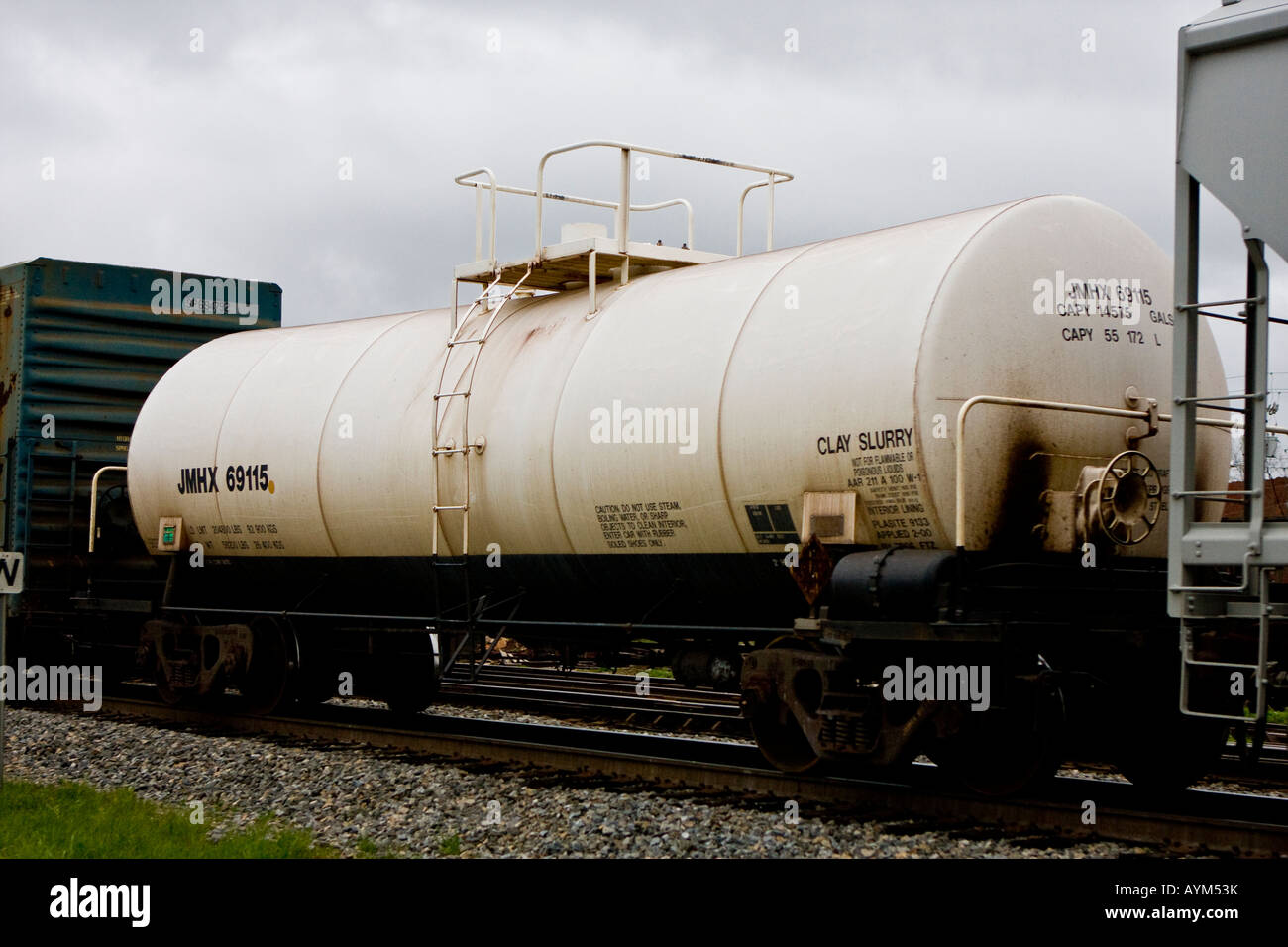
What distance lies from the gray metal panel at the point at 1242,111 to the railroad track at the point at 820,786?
3.25m

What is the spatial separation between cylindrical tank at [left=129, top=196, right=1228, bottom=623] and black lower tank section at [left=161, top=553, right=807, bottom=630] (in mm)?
97

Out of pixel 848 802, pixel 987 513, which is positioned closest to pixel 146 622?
pixel 848 802

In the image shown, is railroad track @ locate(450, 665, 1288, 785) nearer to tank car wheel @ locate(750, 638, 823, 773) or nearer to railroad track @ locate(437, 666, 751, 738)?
railroad track @ locate(437, 666, 751, 738)

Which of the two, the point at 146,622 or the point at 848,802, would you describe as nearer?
the point at 848,802

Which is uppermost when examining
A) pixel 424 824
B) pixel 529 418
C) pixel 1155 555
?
pixel 529 418

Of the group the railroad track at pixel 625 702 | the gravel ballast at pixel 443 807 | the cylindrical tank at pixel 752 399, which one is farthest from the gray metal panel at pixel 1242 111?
the railroad track at pixel 625 702

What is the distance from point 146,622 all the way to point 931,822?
30.5 feet

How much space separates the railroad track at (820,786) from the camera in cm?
791

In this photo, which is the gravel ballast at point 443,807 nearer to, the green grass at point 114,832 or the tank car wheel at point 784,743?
the green grass at point 114,832

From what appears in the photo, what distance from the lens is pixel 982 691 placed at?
827cm

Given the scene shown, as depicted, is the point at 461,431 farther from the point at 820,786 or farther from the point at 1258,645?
the point at 1258,645

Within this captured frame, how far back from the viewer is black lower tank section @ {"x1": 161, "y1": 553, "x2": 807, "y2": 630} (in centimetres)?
986
